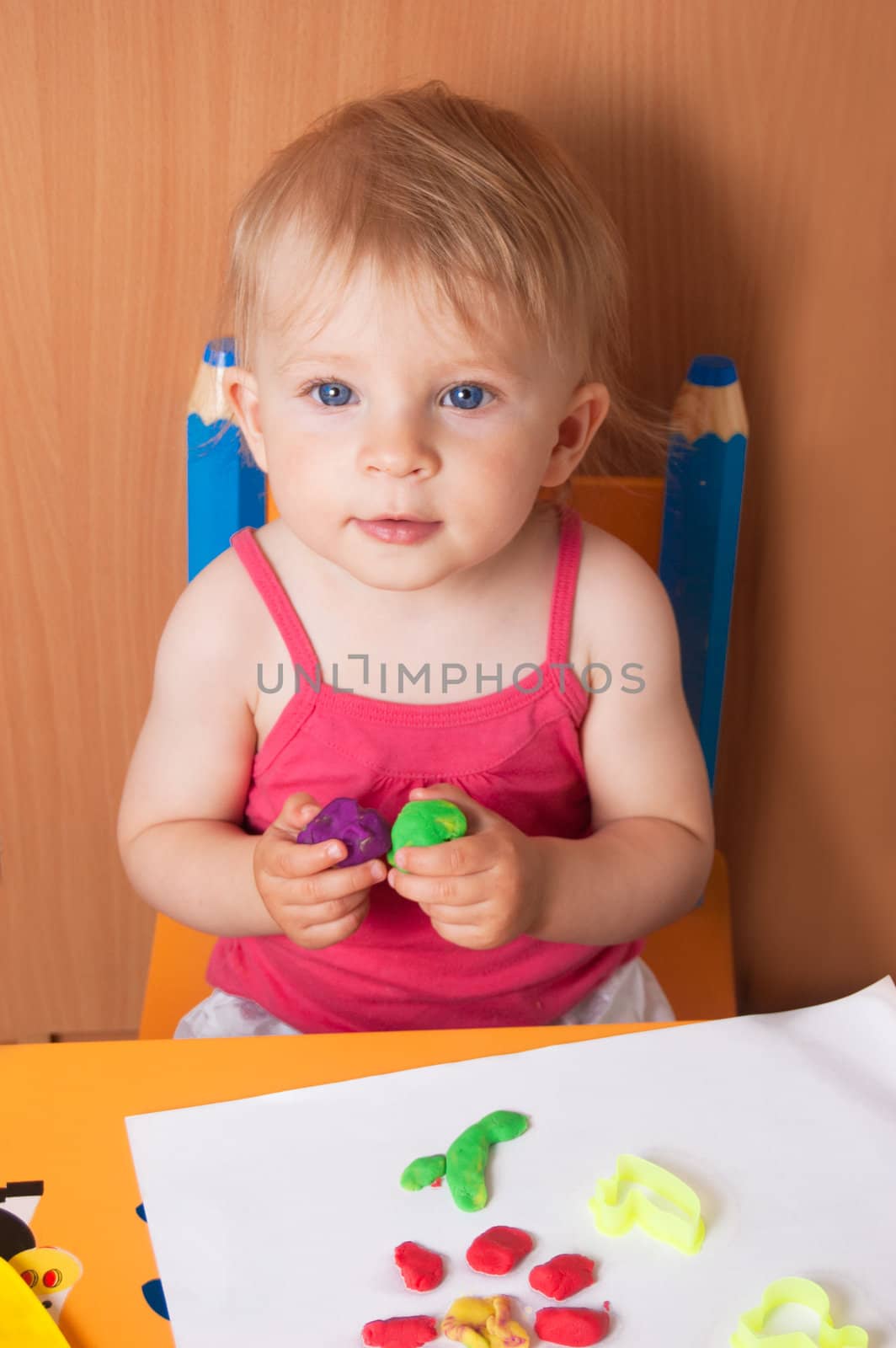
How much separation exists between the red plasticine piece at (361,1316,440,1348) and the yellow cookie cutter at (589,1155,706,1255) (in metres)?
0.08

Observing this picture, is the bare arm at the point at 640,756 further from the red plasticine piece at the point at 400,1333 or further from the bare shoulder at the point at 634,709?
the red plasticine piece at the point at 400,1333

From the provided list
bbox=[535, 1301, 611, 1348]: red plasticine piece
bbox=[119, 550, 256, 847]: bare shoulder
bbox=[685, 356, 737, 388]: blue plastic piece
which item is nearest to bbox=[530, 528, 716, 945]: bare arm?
bbox=[685, 356, 737, 388]: blue plastic piece

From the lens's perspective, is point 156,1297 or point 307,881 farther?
point 307,881

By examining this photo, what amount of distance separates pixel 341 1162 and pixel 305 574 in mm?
403

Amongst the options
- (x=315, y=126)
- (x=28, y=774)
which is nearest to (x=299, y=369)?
(x=315, y=126)

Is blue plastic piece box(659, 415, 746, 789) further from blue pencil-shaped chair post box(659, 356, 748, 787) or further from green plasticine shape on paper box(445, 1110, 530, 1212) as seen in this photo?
green plasticine shape on paper box(445, 1110, 530, 1212)

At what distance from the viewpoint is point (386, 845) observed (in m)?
0.68

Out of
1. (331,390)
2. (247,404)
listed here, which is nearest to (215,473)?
(247,404)

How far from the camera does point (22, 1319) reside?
18.8 inches

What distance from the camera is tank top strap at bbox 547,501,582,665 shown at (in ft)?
2.76

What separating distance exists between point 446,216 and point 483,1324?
0.52 meters

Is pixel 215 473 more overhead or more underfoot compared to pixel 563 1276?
more overhead

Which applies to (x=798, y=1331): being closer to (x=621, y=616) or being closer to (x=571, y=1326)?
(x=571, y=1326)

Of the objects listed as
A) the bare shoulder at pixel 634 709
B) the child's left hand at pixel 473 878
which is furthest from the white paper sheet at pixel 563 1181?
the bare shoulder at pixel 634 709
